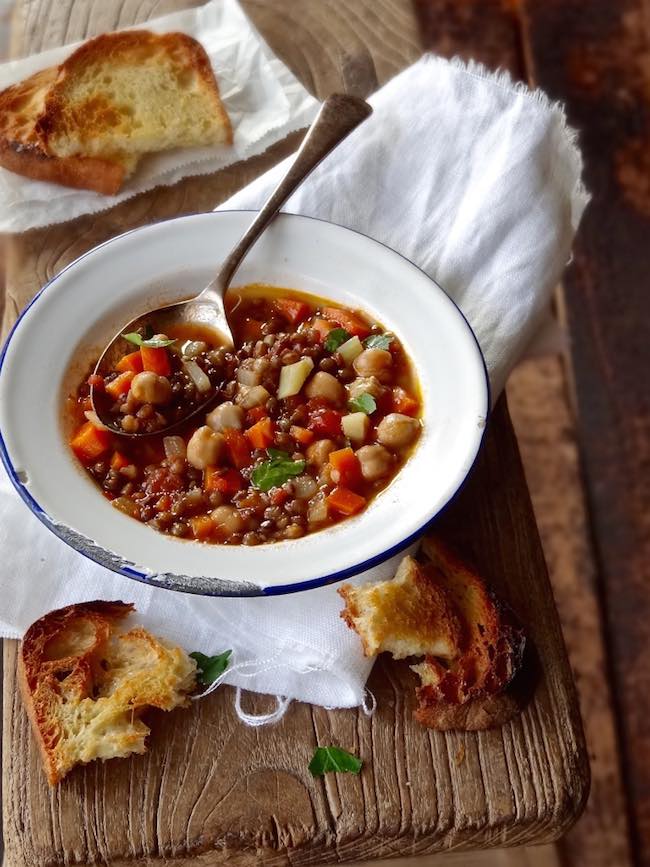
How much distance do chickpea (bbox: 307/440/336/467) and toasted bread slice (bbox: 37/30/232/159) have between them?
3.73 feet

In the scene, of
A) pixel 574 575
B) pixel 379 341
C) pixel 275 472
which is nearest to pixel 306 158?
pixel 379 341

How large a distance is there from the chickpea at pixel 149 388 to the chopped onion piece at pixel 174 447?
3.5 inches

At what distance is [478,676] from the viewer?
2.05 meters

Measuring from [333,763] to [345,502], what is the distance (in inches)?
20.4

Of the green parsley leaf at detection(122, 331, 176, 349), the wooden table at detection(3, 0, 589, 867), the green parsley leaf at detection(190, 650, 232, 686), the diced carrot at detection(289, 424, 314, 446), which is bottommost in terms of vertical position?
the wooden table at detection(3, 0, 589, 867)

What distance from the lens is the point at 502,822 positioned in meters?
1.99

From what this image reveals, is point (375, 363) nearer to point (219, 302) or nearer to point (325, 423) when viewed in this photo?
point (325, 423)

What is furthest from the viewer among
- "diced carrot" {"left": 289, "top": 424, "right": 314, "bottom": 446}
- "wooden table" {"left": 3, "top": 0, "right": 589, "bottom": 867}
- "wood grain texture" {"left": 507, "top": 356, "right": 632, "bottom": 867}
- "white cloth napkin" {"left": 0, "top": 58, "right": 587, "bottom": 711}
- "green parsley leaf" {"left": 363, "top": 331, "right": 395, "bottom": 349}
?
"wood grain texture" {"left": 507, "top": 356, "right": 632, "bottom": 867}

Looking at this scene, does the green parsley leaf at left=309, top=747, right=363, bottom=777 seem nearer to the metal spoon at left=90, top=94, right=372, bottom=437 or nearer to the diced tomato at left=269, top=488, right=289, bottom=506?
the diced tomato at left=269, top=488, right=289, bottom=506

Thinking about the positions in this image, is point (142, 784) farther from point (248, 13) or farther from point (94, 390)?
point (248, 13)

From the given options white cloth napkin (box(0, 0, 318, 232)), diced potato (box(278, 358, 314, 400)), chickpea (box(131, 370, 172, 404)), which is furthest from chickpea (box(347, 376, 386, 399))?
white cloth napkin (box(0, 0, 318, 232))

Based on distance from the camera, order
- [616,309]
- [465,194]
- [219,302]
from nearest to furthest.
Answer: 1. [219,302]
2. [465,194]
3. [616,309]

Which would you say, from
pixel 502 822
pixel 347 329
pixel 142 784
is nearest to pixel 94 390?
pixel 347 329

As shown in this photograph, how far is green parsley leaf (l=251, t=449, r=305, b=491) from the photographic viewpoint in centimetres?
220
